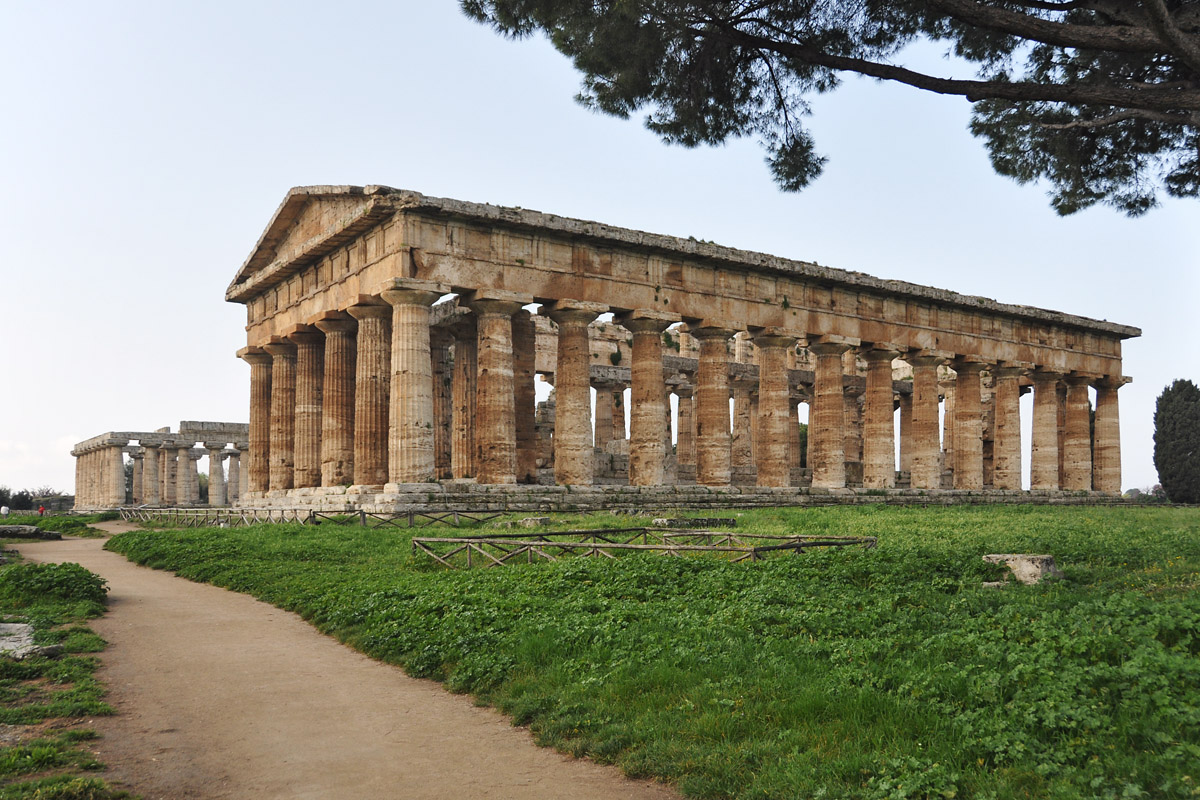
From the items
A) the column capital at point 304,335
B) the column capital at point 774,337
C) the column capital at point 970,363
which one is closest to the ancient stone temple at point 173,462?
the column capital at point 304,335

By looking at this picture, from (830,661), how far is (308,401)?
27250mm

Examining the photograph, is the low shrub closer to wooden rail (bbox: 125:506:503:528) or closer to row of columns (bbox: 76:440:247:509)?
wooden rail (bbox: 125:506:503:528)

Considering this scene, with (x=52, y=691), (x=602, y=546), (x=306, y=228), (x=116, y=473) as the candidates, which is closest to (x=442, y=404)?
(x=306, y=228)

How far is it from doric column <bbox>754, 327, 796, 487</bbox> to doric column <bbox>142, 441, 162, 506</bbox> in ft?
132

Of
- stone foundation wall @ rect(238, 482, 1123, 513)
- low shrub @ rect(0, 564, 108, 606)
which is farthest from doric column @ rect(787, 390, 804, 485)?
low shrub @ rect(0, 564, 108, 606)

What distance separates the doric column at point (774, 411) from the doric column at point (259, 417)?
58.6ft

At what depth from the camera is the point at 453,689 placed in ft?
30.6

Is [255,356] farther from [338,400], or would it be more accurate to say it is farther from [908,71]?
[908,71]

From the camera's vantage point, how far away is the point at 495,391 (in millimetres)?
26922

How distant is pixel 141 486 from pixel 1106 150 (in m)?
56.6

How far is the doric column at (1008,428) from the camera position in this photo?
40.9m

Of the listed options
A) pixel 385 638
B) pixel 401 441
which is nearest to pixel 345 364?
pixel 401 441

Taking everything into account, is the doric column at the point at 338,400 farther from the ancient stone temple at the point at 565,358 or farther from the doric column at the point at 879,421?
the doric column at the point at 879,421

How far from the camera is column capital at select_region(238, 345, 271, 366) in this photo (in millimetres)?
35531
